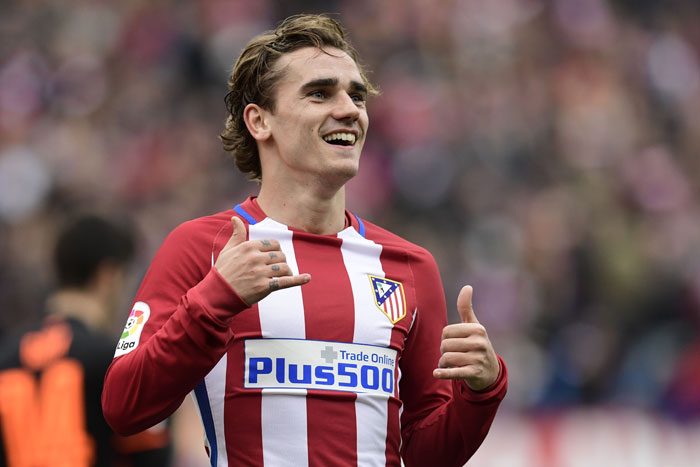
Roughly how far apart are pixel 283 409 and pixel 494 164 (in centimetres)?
744

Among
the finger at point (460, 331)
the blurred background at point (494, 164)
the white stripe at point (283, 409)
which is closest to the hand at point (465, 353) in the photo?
the finger at point (460, 331)

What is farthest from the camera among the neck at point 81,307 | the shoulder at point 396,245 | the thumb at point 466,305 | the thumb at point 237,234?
the neck at point 81,307

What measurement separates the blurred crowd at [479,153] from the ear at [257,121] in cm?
404

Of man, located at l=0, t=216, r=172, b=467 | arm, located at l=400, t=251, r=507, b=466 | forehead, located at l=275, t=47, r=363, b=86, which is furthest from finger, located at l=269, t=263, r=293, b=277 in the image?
man, located at l=0, t=216, r=172, b=467

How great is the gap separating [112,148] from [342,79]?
25.1 ft

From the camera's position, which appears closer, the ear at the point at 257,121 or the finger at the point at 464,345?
the finger at the point at 464,345

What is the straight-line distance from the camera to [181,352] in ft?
8.77

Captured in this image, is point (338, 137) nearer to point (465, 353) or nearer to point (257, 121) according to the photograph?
point (257, 121)

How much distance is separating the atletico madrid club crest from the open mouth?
409 millimetres

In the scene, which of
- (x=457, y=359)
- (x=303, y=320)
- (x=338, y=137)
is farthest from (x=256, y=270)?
(x=338, y=137)

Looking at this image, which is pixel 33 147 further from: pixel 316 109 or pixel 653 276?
pixel 316 109

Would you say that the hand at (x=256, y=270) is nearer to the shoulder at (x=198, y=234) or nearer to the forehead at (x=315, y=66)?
the shoulder at (x=198, y=234)

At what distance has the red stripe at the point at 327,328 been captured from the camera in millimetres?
2977

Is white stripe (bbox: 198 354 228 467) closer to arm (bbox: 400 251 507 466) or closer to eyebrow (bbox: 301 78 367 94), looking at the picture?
arm (bbox: 400 251 507 466)
